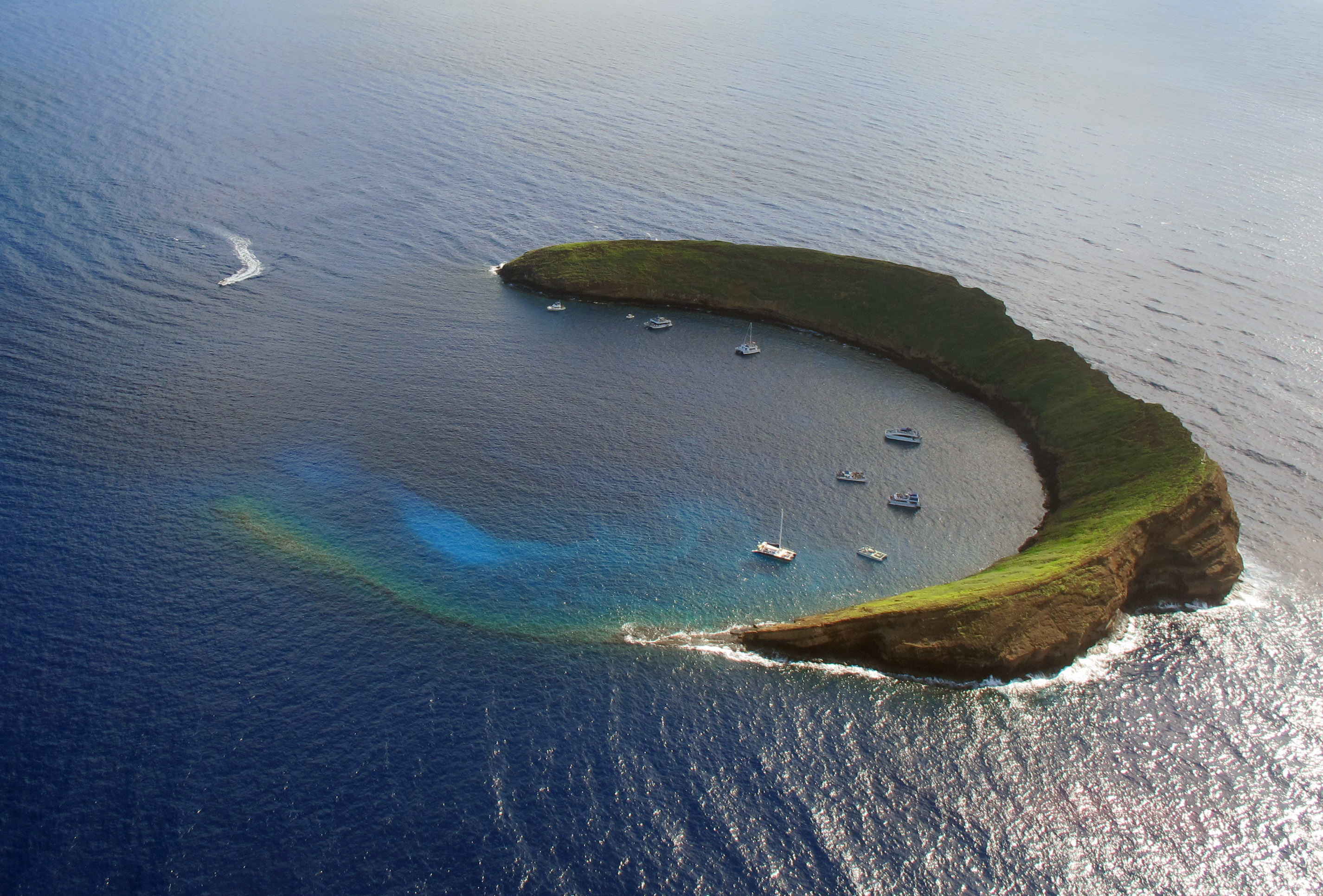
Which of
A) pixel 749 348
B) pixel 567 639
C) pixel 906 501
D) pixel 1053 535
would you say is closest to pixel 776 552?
pixel 906 501

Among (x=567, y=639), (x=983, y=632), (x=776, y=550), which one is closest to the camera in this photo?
(x=983, y=632)

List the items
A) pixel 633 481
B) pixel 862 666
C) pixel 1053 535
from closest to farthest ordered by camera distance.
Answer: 1. pixel 862 666
2. pixel 1053 535
3. pixel 633 481

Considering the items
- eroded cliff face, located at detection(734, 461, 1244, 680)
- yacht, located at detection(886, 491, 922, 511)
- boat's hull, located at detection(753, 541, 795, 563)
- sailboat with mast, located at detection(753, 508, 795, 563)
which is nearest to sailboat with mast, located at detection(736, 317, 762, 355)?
yacht, located at detection(886, 491, 922, 511)

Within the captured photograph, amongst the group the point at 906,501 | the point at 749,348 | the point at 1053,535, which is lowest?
the point at 906,501

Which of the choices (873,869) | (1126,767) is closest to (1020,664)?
(1126,767)

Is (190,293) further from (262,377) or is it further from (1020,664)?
(1020,664)

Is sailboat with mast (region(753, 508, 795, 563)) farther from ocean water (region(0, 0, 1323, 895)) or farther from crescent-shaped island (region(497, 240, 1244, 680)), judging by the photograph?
crescent-shaped island (region(497, 240, 1244, 680))

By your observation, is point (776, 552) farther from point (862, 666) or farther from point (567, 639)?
point (567, 639)

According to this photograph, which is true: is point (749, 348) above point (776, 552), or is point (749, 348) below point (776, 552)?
above
